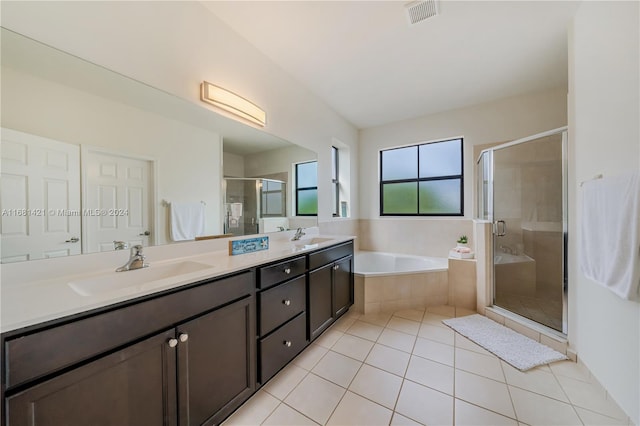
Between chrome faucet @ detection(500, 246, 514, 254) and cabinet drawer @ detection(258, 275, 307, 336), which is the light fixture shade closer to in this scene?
cabinet drawer @ detection(258, 275, 307, 336)

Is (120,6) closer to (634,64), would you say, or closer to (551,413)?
(634,64)

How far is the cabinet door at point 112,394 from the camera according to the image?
679 mm

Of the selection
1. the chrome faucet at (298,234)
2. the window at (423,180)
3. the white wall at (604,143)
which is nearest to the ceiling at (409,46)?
the white wall at (604,143)

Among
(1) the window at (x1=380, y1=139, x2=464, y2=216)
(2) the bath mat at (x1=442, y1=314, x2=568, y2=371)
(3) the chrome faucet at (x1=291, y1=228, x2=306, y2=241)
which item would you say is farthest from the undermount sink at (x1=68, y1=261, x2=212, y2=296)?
(1) the window at (x1=380, y1=139, x2=464, y2=216)

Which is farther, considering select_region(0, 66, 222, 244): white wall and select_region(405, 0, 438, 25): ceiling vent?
select_region(405, 0, 438, 25): ceiling vent

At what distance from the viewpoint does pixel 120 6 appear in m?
1.21

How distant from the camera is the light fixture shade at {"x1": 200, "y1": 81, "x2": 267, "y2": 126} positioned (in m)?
1.61

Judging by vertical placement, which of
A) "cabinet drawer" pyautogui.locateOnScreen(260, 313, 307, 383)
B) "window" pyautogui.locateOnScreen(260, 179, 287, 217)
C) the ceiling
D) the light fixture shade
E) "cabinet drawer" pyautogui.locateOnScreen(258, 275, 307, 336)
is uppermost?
the ceiling

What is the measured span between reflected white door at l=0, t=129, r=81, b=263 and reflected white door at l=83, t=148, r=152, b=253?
42 millimetres

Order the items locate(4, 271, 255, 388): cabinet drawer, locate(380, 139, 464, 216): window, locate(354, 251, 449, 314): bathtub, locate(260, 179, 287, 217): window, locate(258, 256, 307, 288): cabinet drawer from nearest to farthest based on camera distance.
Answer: locate(4, 271, 255, 388): cabinet drawer
locate(258, 256, 307, 288): cabinet drawer
locate(260, 179, 287, 217): window
locate(354, 251, 449, 314): bathtub
locate(380, 139, 464, 216): window

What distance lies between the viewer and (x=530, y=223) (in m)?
2.40

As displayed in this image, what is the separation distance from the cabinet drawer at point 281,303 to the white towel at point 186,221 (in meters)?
0.65

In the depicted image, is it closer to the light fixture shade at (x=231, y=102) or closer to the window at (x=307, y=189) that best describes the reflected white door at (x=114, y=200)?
the light fixture shade at (x=231, y=102)

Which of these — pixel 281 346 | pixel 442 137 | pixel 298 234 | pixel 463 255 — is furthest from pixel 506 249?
pixel 281 346
